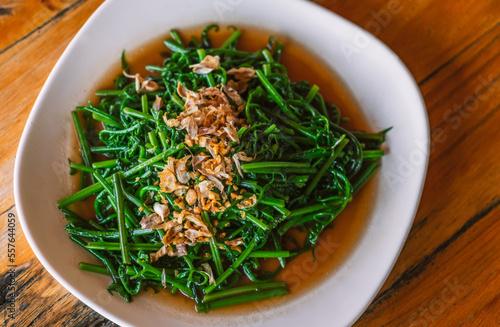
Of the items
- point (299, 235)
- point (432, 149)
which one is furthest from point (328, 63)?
point (299, 235)

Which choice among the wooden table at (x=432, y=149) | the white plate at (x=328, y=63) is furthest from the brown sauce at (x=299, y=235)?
the wooden table at (x=432, y=149)

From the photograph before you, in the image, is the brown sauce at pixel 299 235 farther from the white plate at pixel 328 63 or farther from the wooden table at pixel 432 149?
the wooden table at pixel 432 149

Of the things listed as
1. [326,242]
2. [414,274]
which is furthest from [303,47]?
[414,274]

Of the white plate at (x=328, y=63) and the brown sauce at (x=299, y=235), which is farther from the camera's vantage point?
the brown sauce at (x=299, y=235)

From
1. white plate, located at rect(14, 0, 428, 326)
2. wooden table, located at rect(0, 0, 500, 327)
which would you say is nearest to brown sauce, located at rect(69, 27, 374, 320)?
white plate, located at rect(14, 0, 428, 326)

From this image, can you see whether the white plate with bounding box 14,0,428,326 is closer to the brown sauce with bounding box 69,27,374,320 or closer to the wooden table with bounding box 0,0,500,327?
the brown sauce with bounding box 69,27,374,320
